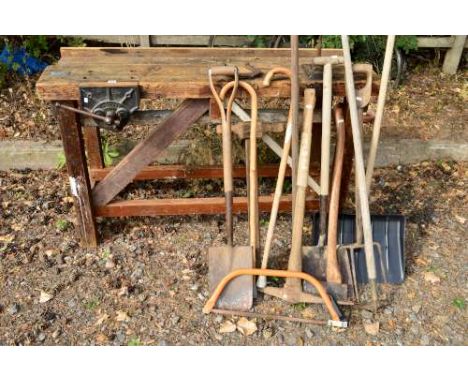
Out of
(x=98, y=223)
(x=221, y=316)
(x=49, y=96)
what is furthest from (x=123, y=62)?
(x=221, y=316)

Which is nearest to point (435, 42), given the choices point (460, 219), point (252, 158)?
point (460, 219)

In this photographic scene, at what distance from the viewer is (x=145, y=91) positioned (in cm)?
283

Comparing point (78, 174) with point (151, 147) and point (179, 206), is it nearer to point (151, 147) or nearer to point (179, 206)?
point (151, 147)

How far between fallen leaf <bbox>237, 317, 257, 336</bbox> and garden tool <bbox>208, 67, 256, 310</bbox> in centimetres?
8

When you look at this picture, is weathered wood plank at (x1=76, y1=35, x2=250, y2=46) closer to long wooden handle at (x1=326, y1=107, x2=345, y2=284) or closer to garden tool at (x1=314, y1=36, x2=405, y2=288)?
long wooden handle at (x1=326, y1=107, x2=345, y2=284)

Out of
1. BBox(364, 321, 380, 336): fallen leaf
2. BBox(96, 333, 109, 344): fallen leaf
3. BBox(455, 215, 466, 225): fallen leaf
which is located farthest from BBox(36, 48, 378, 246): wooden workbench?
BBox(455, 215, 466, 225): fallen leaf

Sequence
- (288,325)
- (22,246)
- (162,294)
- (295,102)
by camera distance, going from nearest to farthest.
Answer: (295,102)
(288,325)
(162,294)
(22,246)

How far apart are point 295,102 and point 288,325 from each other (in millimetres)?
1312

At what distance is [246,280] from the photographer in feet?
9.77

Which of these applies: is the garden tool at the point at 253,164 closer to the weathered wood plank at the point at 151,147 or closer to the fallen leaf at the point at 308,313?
the weathered wood plank at the point at 151,147

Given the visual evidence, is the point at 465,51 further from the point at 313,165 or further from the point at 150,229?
the point at 150,229

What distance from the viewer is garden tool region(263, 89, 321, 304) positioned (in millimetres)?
2775

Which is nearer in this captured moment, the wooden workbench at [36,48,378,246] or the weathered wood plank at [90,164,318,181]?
the wooden workbench at [36,48,378,246]

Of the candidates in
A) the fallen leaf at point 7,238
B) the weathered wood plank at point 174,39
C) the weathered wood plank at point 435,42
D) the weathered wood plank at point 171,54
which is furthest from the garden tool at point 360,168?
the weathered wood plank at point 435,42
